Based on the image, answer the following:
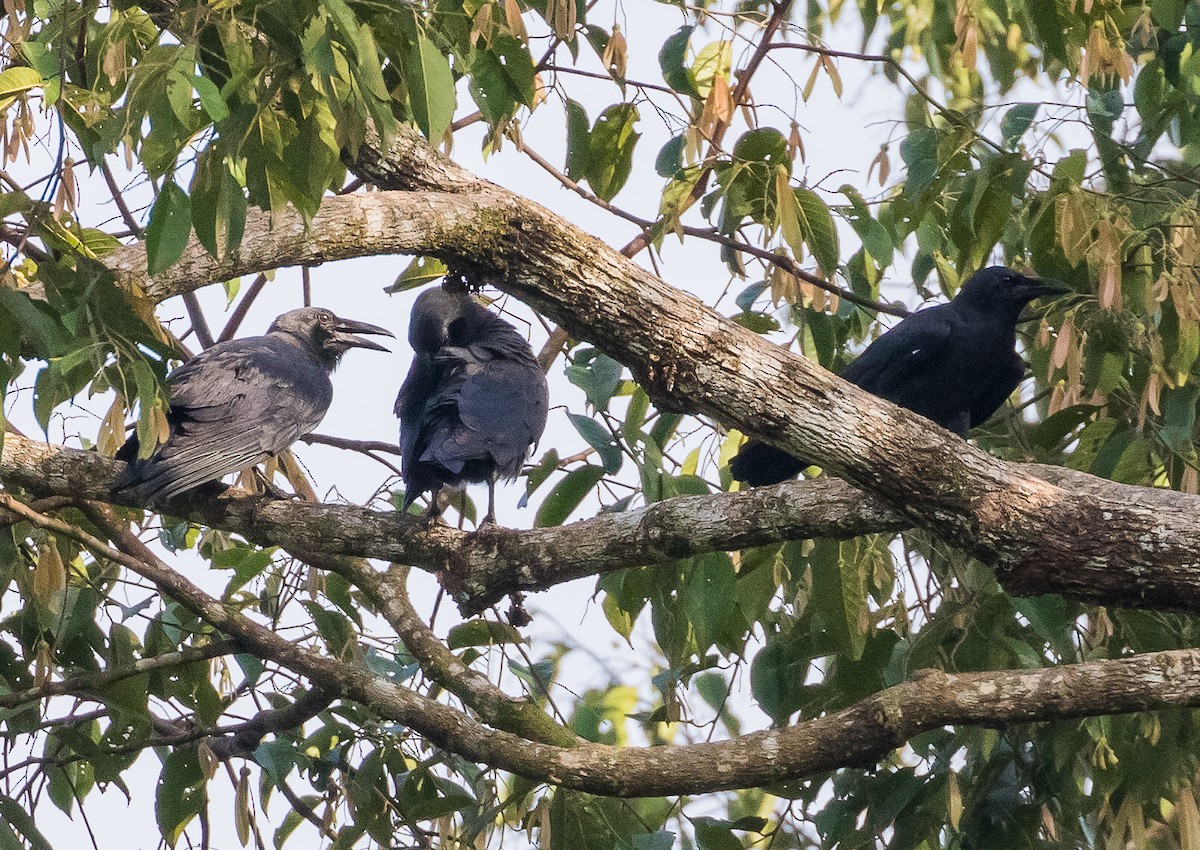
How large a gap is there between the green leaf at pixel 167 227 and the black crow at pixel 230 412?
1.55 metres

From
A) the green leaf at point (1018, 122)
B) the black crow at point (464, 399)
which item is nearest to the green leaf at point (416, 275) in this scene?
the black crow at point (464, 399)

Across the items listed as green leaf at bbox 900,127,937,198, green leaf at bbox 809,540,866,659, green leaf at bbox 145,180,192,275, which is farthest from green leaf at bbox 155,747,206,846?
green leaf at bbox 900,127,937,198

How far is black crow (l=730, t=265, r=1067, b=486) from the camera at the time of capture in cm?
498

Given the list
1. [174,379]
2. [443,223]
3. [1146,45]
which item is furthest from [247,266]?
[1146,45]

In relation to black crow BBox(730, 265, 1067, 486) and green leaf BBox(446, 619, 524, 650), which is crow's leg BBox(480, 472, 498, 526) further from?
black crow BBox(730, 265, 1067, 486)

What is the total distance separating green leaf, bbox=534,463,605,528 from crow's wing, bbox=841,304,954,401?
1316mm

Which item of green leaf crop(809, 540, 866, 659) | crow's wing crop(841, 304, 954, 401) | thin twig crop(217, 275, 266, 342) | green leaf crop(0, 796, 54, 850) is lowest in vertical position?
green leaf crop(0, 796, 54, 850)

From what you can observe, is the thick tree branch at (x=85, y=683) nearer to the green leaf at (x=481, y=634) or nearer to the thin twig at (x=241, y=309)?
the green leaf at (x=481, y=634)

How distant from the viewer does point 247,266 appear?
11.2 ft

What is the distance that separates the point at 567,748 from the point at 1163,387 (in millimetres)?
2000

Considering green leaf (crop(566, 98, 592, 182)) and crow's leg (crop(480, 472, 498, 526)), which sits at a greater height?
green leaf (crop(566, 98, 592, 182))

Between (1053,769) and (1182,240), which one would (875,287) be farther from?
(1053,769)

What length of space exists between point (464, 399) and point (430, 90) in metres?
2.34

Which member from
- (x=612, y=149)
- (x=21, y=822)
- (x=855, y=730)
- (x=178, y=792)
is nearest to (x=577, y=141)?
(x=612, y=149)
